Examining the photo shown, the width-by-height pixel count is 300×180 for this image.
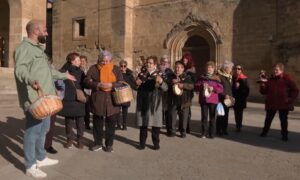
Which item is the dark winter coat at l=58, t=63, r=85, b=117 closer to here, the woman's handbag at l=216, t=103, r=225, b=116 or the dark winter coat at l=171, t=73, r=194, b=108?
the dark winter coat at l=171, t=73, r=194, b=108

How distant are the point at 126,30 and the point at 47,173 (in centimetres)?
1525

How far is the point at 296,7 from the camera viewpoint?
14172 millimetres

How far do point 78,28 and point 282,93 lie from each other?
16632mm

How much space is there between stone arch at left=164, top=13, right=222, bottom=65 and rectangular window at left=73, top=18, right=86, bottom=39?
601 cm

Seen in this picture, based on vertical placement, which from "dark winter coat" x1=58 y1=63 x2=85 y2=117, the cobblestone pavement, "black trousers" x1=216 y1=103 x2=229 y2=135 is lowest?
the cobblestone pavement

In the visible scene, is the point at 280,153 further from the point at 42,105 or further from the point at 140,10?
the point at 140,10

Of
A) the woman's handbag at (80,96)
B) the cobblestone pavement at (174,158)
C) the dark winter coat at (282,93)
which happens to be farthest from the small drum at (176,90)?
the dark winter coat at (282,93)

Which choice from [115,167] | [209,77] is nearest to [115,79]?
[115,167]

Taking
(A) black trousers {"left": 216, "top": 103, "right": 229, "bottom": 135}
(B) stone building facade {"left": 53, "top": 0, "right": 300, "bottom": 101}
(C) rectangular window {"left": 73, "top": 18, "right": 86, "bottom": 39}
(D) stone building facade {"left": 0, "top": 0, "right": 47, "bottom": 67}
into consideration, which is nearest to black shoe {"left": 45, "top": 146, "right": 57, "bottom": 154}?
(A) black trousers {"left": 216, "top": 103, "right": 229, "bottom": 135}

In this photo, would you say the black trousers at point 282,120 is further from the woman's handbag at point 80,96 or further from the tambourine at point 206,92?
the woman's handbag at point 80,96

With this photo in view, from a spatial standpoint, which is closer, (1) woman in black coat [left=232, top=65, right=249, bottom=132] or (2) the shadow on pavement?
(2) the shadow on pavement

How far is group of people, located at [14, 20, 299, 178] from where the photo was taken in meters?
4.15

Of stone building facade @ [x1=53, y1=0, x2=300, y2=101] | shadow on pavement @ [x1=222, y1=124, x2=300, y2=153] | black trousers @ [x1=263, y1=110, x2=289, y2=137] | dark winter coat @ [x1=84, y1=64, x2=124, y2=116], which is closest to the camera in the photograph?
dark winter coat @ [x1=84, y1=64, x2=124, y2=116]

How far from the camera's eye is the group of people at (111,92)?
4.15 meters
